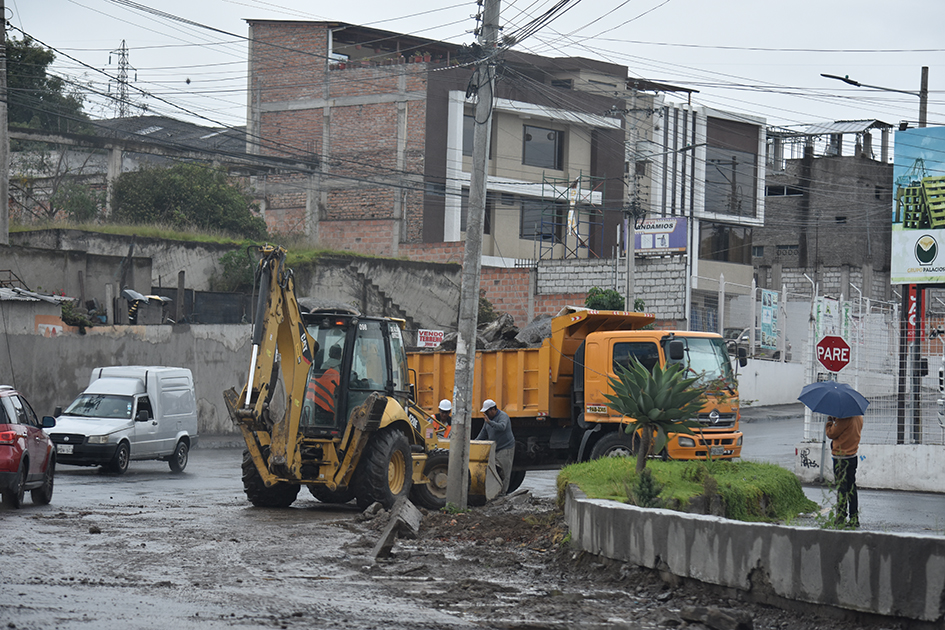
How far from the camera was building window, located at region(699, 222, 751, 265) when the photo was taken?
184 feet

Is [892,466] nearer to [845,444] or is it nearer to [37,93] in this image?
[845,444]

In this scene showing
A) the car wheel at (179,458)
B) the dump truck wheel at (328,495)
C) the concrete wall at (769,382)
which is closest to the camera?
the dump truck wheel at (328,495)

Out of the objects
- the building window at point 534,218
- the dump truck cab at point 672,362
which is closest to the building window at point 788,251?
the building window at point 534,218

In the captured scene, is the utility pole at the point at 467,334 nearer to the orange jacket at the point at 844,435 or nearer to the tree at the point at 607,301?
the orange jacket at the point at 844,435

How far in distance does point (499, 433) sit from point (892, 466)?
8526 mm

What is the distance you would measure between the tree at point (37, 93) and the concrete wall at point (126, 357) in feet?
21.1

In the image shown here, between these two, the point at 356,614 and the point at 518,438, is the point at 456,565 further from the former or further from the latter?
the point at 518,438

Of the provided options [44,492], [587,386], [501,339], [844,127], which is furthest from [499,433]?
[844,127]

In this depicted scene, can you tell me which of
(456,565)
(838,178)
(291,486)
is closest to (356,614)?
(456,565)

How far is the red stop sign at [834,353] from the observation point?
20.5m

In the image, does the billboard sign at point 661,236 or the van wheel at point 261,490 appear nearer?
the van wheel at point 261,490

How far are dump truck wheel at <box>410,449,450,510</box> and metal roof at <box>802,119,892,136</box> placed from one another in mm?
49501

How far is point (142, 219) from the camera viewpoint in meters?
42.6

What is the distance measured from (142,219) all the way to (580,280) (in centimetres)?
1711
